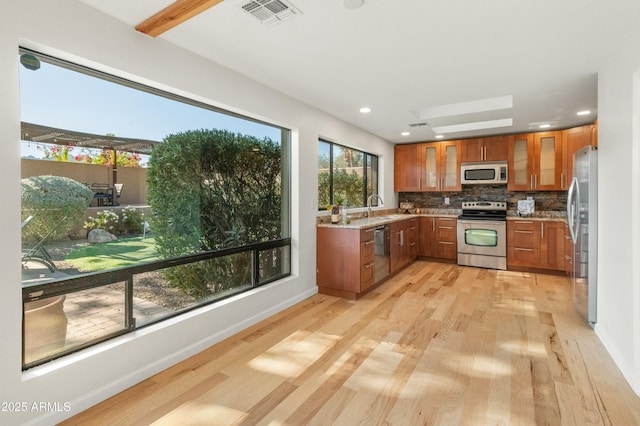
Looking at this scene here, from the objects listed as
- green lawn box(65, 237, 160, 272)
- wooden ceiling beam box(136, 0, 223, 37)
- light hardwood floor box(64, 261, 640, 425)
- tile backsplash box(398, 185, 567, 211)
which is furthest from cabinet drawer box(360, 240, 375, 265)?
tile backsplash box(398, 185, 567, 211)

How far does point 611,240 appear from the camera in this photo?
2.54 metres

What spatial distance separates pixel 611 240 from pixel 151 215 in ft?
12.0

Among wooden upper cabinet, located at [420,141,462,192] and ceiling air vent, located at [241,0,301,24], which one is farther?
wooden upper cabinet, located at [420,141,462,192]

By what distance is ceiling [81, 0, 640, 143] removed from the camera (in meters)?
1.98

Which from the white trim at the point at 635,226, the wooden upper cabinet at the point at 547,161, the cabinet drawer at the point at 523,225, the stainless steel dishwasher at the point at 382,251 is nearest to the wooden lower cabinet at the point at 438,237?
the cabinet drawer at the point at 523,225

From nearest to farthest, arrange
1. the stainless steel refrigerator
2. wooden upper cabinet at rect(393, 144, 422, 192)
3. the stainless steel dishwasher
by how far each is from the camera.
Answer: the stainless steel refrigerator
the stainless steel dishwasher
wooden upper cabinet at rect(393, 144, 422, 192)

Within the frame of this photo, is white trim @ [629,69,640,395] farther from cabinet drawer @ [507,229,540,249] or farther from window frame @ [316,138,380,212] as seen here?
cabinet drawer @ [507,229,540,249]

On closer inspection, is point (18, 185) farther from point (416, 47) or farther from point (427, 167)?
point (427, 167)

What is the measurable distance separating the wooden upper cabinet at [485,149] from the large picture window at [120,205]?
14.1ft

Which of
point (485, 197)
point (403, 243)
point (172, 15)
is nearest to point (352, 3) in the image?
point (172, 15)

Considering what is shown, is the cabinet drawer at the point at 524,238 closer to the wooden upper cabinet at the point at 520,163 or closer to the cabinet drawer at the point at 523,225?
the cabinet drawer at the point at 523,225

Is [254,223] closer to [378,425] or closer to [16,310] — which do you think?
[16,310]

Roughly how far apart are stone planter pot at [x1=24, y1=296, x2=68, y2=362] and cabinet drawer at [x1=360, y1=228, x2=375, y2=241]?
2898 millimetres

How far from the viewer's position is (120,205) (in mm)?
2260
